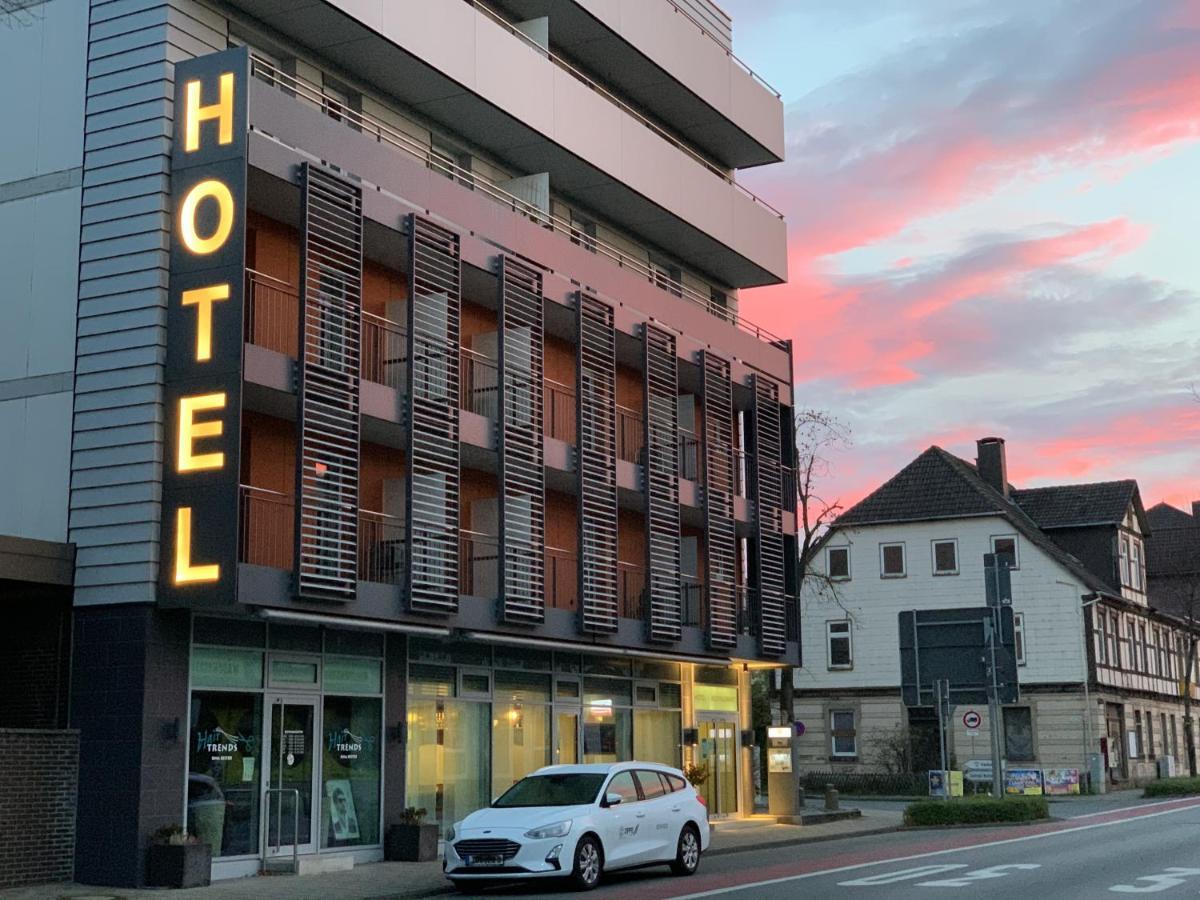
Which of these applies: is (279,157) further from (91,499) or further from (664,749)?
(664,749)

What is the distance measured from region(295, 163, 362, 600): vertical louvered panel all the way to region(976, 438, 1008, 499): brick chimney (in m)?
44.0

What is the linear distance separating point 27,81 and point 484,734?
43.5 feet

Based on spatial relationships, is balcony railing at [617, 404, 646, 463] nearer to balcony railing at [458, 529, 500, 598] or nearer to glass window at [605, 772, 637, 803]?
balcony railing at [458, 529, 500, 598]

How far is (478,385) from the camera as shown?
28109mm

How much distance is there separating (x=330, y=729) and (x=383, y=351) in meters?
6.09

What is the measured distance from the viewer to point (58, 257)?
76.5ft

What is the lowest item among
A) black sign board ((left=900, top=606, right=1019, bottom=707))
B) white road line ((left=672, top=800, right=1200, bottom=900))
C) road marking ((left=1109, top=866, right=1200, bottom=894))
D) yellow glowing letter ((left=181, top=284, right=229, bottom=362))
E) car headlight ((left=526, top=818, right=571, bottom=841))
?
white road line ((left=672, top=800, right=1200, bottom=900))

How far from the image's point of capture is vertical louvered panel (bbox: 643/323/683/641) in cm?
3175

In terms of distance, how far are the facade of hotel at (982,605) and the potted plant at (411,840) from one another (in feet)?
104

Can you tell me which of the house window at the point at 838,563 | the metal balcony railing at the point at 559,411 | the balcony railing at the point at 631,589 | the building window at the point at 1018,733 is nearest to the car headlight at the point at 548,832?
the metal balcony railing at the point at 559,411

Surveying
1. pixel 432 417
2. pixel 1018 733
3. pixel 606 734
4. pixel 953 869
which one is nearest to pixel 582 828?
pixel 953 869

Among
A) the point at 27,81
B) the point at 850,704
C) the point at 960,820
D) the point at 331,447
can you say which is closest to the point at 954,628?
the point at 960,820

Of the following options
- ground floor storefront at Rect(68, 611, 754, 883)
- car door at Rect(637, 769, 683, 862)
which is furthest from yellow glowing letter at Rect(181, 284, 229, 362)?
car door at Rect(637, 769, 683, 862)

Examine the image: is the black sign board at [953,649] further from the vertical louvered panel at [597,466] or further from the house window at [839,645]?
the house window at [839,645]
